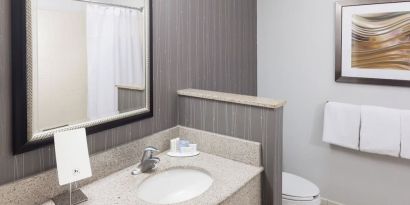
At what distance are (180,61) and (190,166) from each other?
641mm

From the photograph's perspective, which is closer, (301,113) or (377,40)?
(377,40)

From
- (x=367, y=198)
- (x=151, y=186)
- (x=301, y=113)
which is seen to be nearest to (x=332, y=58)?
(x=301, y=113)

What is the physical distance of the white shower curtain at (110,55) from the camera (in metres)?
1.43

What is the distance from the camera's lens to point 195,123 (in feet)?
6.14

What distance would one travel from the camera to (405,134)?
2055 mm

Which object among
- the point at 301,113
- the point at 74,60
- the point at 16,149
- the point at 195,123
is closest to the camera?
the point at 16,149

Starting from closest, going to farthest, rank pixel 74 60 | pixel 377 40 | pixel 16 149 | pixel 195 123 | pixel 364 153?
pixel 16 149
pixel 74 60
pixel 195 123
pixel 377 40
pixel 364 153

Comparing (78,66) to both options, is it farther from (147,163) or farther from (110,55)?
(147,163)

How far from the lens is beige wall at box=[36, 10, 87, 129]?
1233mm

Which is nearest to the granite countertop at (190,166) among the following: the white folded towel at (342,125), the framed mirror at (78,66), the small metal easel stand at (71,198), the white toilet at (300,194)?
the small metal easel stand at (71,198)

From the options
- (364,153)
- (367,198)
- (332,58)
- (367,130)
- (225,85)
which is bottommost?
(367,198)

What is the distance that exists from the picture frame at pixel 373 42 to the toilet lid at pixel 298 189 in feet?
2.65

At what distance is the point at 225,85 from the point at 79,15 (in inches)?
48.3

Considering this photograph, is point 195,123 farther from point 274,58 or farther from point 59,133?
point 274,58
